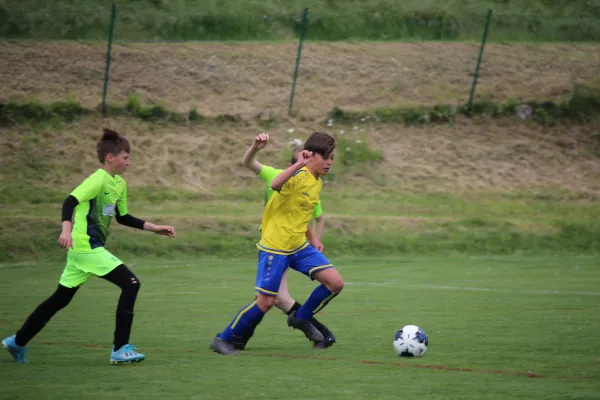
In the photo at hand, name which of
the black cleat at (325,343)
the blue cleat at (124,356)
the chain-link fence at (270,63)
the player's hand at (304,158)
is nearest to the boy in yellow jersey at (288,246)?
the player's hand at (304,158)

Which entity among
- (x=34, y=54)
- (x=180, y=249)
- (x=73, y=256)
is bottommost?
(x=180, y=249)

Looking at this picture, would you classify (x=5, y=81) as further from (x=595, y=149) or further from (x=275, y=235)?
(x=275, y=235)

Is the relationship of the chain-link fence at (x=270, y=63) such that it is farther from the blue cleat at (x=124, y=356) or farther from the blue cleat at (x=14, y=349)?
the blue cleat at (x=124, y=356)

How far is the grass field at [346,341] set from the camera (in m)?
6.80

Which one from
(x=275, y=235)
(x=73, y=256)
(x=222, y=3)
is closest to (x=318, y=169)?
(x=275, y=235)

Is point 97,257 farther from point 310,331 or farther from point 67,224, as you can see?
point 310,331

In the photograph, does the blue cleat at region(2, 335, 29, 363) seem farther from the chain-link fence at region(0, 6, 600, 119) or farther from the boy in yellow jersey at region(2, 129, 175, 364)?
the chain-link fence at region(0, 6, 600, 119)

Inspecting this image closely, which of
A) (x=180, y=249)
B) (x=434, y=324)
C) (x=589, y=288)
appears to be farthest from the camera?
(x=180, y=249)

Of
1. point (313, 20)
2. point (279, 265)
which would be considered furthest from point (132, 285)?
point (313, 20)

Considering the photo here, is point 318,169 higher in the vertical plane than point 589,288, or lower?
higher

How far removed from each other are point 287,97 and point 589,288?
17.5m

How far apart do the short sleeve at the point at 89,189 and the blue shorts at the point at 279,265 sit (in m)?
1.60

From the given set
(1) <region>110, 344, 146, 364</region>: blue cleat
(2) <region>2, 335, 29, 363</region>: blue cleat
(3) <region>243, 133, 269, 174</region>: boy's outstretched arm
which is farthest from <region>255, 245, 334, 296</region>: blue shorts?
(2) <region>2, 335, 29, 363</region>: blue cleat

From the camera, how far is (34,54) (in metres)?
30.1
